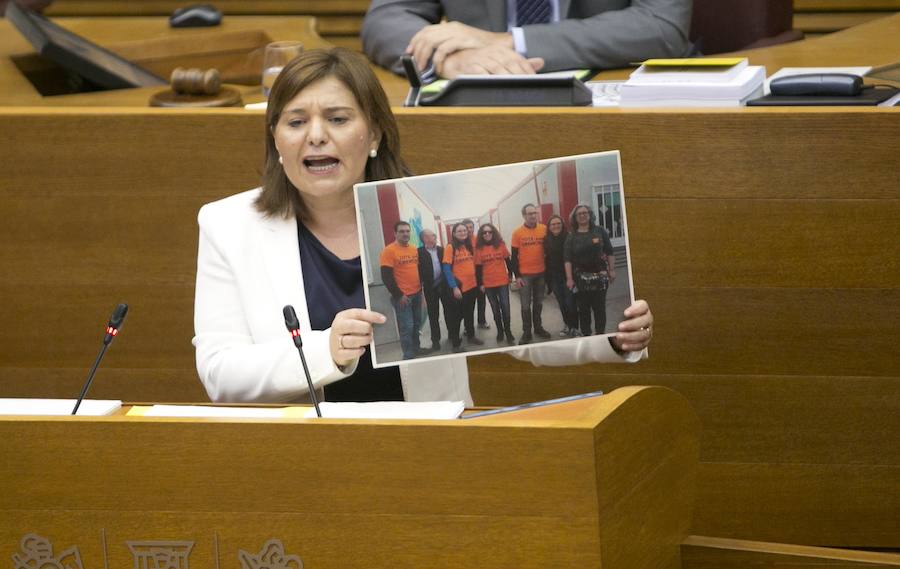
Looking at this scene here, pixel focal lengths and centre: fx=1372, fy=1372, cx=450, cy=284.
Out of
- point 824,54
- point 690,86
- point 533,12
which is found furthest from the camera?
point 533,12

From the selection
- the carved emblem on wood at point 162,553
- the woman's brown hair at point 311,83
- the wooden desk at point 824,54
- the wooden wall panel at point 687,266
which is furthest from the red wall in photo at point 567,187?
the wooden desk at point 824,54

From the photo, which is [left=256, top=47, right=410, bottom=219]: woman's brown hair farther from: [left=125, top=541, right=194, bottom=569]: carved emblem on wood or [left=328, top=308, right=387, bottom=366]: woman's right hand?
[left=125, top=541, right=194, bottom=569]: carved emblem on wood

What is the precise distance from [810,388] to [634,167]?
1.81ft

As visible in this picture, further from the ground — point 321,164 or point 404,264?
point 321,164

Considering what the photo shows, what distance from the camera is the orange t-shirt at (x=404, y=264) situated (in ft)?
6.45

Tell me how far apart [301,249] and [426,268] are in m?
0.31

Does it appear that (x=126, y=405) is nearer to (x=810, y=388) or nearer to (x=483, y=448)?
(x=483, y=448)

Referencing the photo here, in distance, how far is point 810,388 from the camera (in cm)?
266

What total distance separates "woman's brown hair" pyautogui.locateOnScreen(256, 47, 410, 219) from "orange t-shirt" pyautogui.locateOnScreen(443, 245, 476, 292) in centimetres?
30

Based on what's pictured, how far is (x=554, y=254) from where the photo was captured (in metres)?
2.03

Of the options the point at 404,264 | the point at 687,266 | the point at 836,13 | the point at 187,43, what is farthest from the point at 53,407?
the point at 836,13

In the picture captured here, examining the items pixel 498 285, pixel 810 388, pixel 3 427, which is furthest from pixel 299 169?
pixel 810 388

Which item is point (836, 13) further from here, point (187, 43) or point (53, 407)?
point (53, 407)

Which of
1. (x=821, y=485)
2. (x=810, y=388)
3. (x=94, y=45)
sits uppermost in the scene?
(x=94, y=45)
